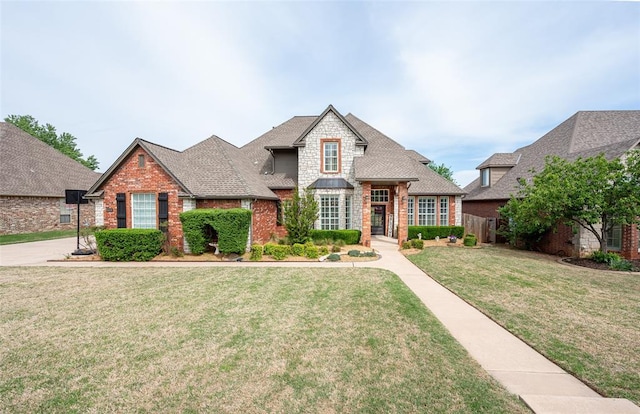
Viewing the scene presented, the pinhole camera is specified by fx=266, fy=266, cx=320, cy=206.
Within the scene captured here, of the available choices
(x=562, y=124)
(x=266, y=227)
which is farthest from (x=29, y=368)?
(x=562, y=124)

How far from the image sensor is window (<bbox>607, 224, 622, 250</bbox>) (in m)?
13.4

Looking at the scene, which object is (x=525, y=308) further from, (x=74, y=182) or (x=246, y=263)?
(x=74, y=182)

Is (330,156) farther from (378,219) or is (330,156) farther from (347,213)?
(378,219)

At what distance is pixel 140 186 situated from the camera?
13984 mm

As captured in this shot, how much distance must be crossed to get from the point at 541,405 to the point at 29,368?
788 centimetres

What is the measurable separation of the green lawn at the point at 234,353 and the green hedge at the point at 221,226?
434 cm

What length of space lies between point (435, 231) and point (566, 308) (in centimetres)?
1238

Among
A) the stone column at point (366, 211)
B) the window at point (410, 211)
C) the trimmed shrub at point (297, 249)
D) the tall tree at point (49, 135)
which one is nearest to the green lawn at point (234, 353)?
the trimmed shrub at point (297, 249)

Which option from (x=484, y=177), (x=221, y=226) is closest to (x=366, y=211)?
(x=221, y=226)

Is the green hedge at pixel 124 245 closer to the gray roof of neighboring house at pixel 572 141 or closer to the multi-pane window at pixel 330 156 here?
the multi-pane window at pixel 330 156

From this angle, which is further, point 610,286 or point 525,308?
point 610,286

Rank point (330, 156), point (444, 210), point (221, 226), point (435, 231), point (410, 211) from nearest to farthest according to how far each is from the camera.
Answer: point (221, 226)
point (330, 156)
point (435, 231)
point (444, 210)
point (410, 211)

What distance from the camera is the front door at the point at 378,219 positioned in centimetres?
2231

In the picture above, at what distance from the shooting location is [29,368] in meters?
4.46
